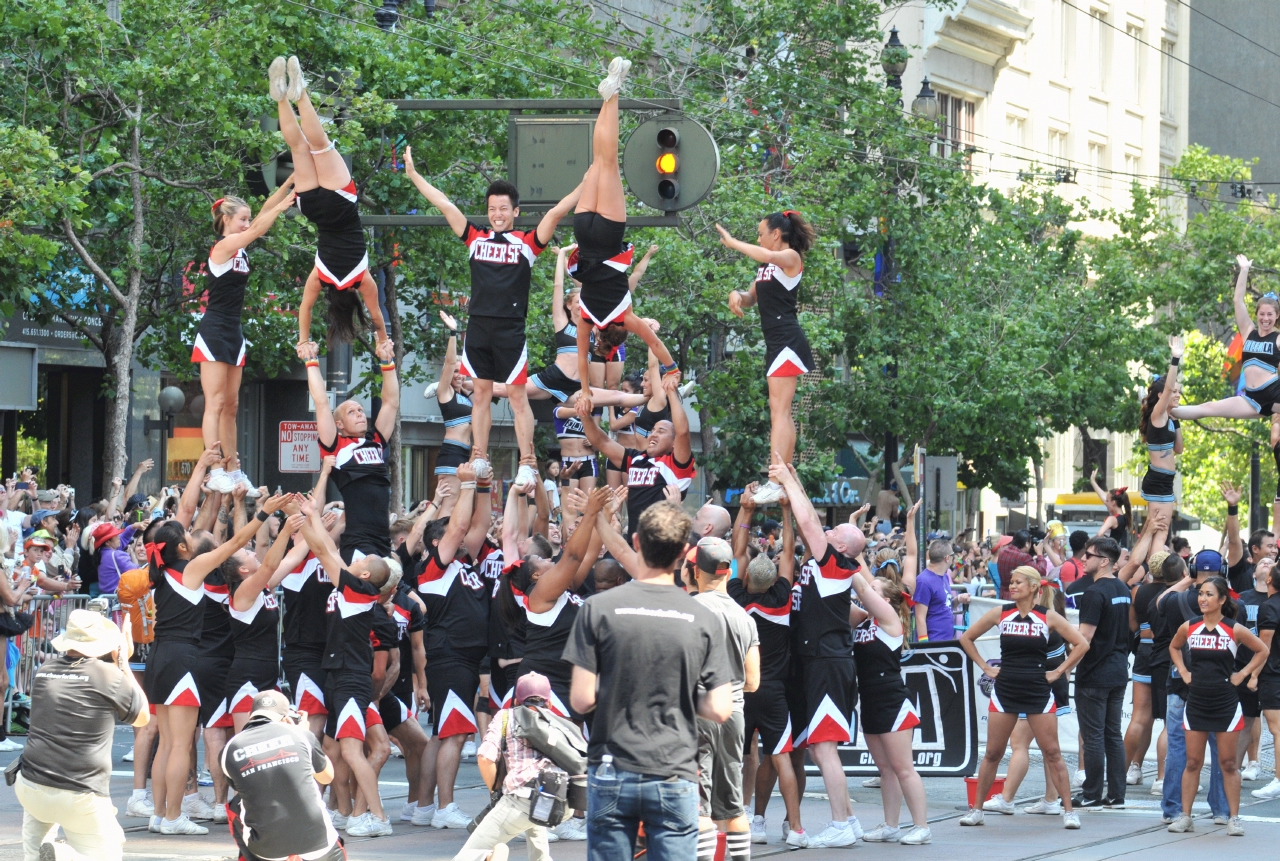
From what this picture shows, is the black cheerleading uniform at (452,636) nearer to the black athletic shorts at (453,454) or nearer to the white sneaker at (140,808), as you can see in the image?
the white sneaker at (140,808)

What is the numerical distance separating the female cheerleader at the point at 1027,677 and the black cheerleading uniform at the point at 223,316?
5957 mm

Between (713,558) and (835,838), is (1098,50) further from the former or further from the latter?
(713,558)

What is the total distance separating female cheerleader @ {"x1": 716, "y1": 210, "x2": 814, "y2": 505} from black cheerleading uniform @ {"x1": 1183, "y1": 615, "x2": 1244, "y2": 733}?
130 inches

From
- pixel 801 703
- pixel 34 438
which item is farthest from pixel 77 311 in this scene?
pixel 801 703

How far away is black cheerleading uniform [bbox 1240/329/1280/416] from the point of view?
58.1ft

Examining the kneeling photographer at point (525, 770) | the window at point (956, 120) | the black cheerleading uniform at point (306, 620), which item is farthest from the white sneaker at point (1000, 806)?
the window at point (956, 120)

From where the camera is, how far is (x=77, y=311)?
23.5m

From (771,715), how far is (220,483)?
14.1 feet

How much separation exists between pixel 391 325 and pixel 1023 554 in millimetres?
9995

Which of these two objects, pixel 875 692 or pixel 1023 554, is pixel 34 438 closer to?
pixel 1023 554

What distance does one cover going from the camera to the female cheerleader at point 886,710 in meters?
11.8

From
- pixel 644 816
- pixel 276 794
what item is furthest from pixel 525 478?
pixel 644 816

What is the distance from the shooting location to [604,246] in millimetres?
12594

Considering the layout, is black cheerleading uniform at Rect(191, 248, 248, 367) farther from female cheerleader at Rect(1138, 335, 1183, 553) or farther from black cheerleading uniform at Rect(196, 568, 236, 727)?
female cheerleader at Rect(1138, 335, 1183, 553)
